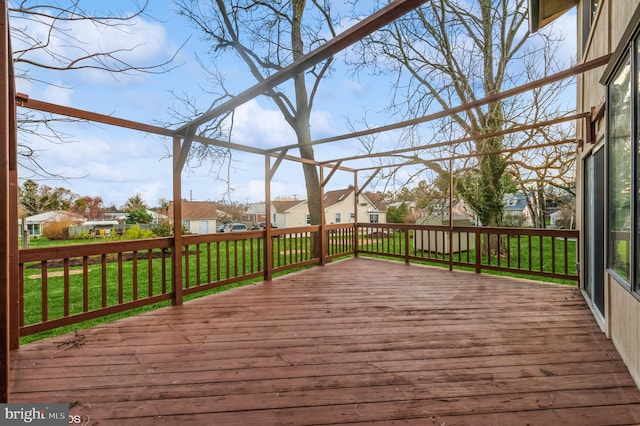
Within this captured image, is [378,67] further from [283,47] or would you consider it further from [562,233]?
[562,233]

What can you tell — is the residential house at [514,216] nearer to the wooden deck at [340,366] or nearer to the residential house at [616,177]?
the residential house at [616,177]

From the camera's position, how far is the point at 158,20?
2.93 m

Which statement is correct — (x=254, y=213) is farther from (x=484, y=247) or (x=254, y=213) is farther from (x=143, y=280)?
(x=484, y=247)

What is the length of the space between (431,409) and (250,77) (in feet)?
26.7

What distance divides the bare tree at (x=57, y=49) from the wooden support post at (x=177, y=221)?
3.08 feet

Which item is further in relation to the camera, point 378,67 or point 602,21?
point 378,67

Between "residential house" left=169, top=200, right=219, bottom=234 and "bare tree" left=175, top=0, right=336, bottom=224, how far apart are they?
2.02 m

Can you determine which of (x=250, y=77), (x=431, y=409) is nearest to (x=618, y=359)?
(x=431, y=409)

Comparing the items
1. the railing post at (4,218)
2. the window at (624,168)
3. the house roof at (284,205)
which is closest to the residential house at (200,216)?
the railing post at (4,218)

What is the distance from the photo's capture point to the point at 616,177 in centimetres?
220

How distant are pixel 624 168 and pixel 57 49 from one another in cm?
497

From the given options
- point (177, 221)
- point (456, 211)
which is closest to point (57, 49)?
point (177, 221)

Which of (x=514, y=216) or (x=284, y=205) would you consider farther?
(x=284, y=205)

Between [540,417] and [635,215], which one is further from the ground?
[635,215]
